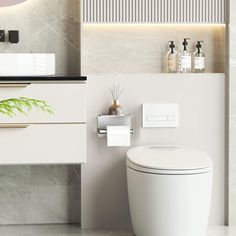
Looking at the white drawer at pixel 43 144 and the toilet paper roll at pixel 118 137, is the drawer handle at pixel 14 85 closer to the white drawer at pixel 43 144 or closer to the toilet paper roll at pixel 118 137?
the white drawer at pixel 43 144

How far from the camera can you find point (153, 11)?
3041mm

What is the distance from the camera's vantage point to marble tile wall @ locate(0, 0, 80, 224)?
308cm

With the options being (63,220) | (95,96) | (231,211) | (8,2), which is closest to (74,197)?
(63,220)

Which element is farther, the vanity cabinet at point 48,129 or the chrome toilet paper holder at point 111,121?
the chrome toilet paper holder at point 111,121

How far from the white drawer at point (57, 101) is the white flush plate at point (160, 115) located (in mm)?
450

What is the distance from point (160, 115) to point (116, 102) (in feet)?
0.86

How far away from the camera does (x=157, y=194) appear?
2518 millimetres

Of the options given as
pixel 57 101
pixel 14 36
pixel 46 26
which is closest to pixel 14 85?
pixel 57 101

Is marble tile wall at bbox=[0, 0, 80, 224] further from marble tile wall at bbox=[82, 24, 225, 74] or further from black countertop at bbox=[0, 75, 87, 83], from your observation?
black countertop at bbox=[0, 75, 87, 83]

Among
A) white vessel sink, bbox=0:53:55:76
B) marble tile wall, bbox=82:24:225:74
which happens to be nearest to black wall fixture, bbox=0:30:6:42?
white vessel sink, bbox=0:53:55:76

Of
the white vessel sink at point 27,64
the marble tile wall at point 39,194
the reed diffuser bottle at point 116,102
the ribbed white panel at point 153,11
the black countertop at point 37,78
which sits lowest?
the marble tile wall at point 39,194

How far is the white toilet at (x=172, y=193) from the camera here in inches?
96.9

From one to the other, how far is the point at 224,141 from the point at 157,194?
29.8 inches

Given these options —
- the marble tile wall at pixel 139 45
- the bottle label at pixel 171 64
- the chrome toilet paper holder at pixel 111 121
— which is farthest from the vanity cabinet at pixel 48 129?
the bottle label at pixel 171 64
